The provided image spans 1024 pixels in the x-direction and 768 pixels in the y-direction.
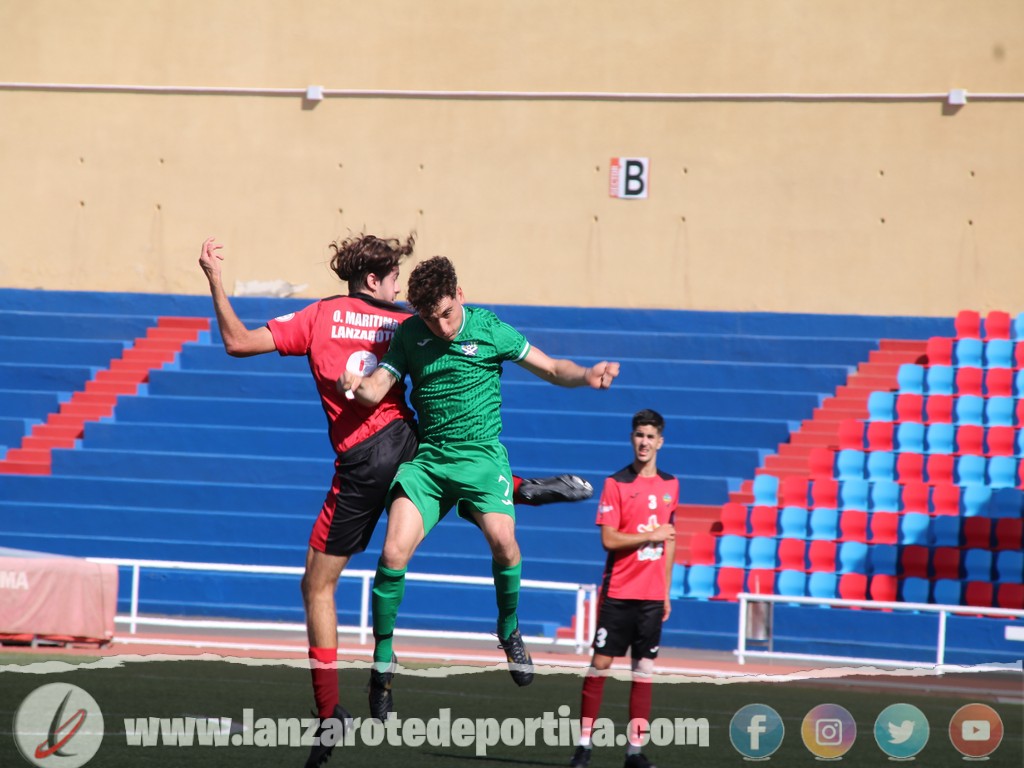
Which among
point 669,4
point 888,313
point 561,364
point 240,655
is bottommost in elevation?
point 240,655

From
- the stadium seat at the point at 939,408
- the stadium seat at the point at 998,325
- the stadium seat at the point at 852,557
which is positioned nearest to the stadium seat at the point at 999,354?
the stadium seat at the point at 998,325

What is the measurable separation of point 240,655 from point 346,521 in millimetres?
6740

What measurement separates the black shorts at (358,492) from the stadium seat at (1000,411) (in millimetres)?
11366

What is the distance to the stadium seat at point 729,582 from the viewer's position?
47.7 feet

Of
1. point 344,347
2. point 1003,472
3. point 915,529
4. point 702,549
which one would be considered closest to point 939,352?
point 1003,472

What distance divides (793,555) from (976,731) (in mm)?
5925

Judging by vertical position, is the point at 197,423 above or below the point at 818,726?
above

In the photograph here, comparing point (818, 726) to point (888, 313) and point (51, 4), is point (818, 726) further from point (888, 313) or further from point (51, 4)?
point (51, 4)

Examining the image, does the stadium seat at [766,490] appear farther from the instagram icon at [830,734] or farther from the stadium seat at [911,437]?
the instagram icon at [830,734]

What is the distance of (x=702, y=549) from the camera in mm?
14945

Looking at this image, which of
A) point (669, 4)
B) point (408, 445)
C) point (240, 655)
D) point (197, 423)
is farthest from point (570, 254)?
point (408, 445)

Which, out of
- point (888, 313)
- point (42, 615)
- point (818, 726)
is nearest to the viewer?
point (818, 726)

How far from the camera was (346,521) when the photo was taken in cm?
605
